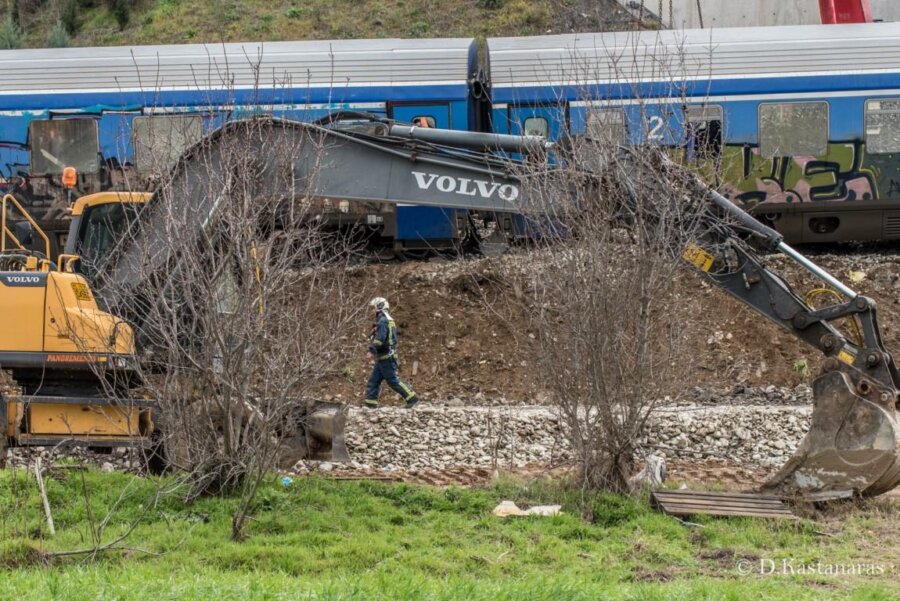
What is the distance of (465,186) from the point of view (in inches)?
410

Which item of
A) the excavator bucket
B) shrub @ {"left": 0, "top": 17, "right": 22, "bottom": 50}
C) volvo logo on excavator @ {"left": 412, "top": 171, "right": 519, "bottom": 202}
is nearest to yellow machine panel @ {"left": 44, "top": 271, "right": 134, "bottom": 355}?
volvo logo on excavator @ {"left": 412, "top": 171, "right": 519, "bottom": 202}

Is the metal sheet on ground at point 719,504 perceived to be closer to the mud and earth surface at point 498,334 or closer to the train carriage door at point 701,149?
the train carriage door at point 701,149

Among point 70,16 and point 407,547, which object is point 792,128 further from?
point 70,16

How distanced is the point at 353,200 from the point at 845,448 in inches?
187

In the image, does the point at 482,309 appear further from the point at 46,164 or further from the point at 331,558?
the point at 331,558

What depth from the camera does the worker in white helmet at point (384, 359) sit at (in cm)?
1466

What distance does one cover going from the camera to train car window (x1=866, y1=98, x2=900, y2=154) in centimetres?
1875

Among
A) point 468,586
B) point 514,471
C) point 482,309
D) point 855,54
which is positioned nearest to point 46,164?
point 482,309

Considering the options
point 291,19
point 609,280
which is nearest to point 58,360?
point 609,280

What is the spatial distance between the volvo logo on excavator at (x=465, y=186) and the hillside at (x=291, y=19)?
26042 millimetres

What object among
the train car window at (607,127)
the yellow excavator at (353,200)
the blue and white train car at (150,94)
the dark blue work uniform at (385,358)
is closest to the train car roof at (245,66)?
the blue and white train car at (150,94)

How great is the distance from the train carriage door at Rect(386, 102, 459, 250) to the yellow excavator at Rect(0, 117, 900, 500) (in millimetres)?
7947

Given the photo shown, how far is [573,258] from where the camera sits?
9.62m

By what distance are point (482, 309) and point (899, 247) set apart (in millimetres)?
8267
